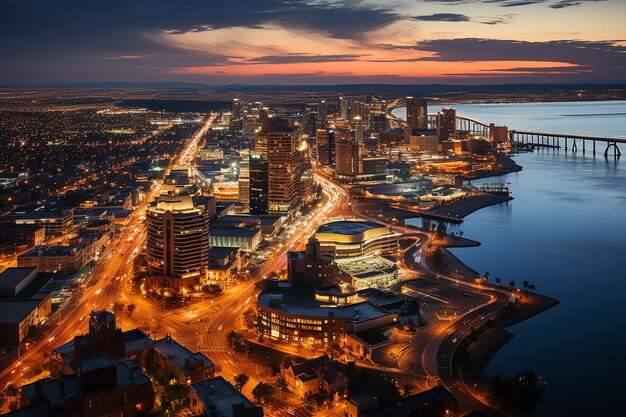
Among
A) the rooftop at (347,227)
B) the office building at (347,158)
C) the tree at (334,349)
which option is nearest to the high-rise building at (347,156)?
the office building at (347,158)

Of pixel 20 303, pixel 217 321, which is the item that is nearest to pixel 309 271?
pixel 217 321

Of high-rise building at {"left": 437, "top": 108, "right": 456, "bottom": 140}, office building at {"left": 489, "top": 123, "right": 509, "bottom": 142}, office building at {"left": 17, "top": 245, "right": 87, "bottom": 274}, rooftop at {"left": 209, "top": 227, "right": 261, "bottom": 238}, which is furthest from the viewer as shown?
high-rise building at {"left": 437, "top": 108, "right": 456, "bottom": 140}

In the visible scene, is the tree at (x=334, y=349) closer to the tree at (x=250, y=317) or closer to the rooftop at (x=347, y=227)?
the tree at (x=250, y=317)

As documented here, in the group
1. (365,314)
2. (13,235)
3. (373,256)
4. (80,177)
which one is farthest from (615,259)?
(80,177)

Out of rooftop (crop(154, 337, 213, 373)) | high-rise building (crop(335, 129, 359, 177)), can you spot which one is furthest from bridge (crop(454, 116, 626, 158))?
→ rooftop (crop(154, 337, 213, 373))

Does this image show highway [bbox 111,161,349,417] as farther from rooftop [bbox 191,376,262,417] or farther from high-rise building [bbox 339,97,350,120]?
high-rise building [bbox 339,97,350,120]

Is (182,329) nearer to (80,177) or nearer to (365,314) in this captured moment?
(365,314)
